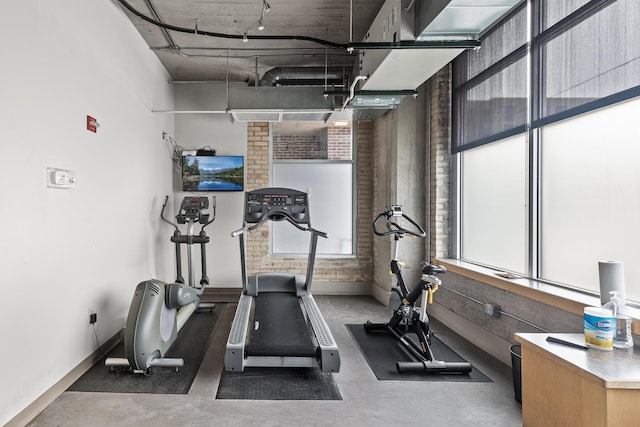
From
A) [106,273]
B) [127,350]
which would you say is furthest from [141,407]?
[106,273]

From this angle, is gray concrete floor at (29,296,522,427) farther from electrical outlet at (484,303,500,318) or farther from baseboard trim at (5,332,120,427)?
electrical outlet at (484,303,500,318)

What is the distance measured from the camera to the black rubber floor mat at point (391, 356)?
129 inches

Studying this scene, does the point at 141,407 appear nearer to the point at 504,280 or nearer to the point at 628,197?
the point at 504,280

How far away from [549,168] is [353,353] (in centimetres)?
255

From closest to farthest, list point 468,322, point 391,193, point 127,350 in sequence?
point 127,350 < point 468,322 < point 391,193

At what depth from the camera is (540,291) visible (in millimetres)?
2984

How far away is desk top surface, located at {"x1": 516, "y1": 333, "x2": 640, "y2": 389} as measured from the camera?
168cm

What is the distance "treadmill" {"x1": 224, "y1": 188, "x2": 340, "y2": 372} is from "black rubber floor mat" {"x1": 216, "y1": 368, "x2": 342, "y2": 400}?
0.11 metres

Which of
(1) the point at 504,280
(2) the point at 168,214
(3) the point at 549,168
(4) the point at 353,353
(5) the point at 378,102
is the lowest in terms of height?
(4) the point at 353,353

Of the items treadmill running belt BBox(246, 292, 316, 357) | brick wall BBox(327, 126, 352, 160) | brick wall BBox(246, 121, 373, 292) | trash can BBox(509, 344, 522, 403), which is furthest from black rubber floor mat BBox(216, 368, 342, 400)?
brick wall BBox(327, 126, 352, 160)

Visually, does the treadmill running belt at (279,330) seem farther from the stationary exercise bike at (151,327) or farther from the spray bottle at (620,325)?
the spray bottle at (620,325)

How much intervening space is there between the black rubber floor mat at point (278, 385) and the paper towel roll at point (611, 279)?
1.97 metres

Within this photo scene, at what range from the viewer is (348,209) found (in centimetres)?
676

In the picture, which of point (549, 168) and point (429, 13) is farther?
point (549, 168)
